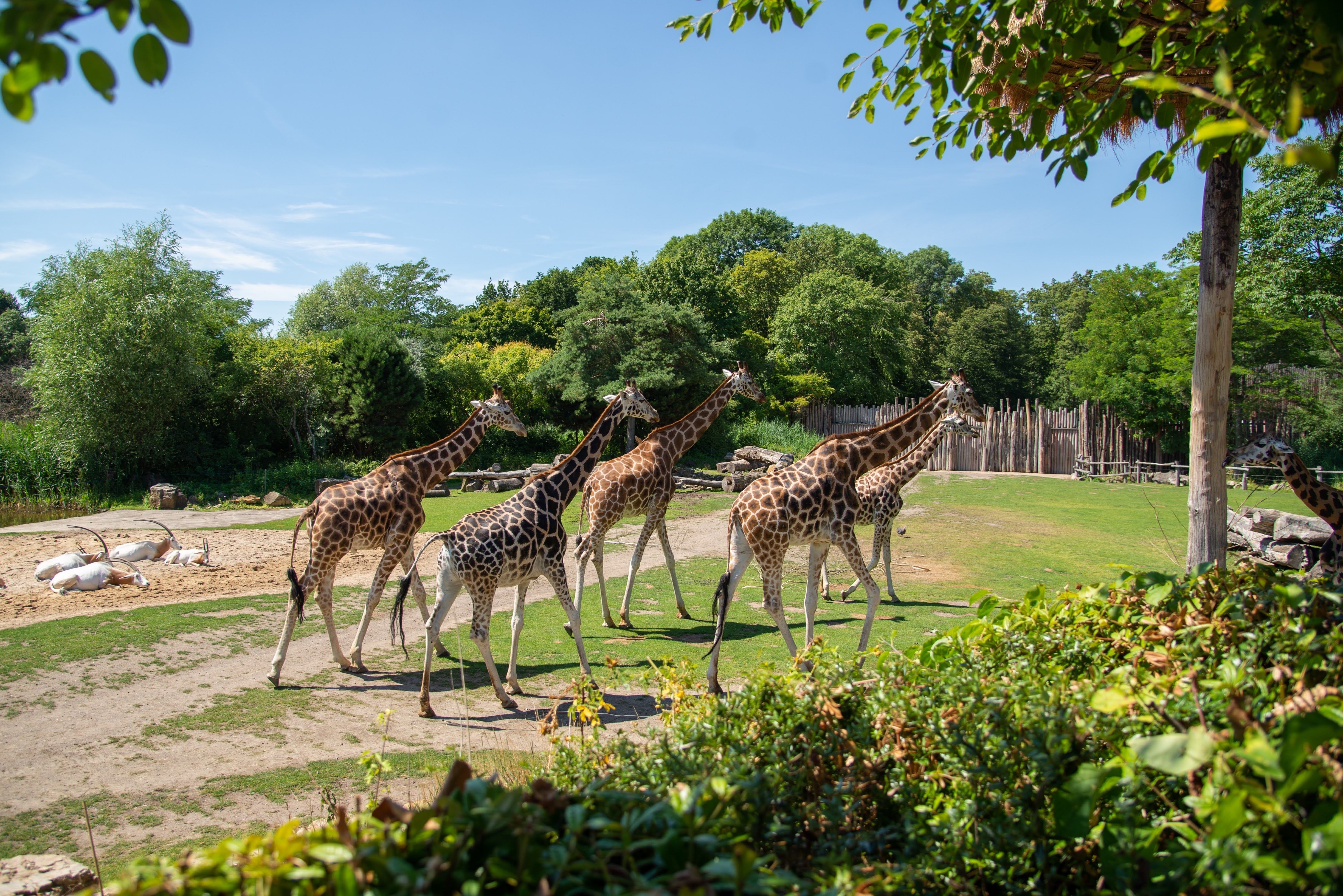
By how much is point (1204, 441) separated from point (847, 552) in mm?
2910

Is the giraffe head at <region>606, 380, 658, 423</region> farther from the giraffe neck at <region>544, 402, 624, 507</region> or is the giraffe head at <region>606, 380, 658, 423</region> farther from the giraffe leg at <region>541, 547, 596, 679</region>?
the giraffe leg at <region>541, 547, 596, 679</region>

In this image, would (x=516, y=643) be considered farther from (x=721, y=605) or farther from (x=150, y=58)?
(x=150, y=58)

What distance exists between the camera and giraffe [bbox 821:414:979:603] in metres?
9.97

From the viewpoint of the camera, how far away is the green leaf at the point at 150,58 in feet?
6.13

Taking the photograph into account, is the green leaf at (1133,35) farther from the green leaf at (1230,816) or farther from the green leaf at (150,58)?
the green leaf at (150,58)

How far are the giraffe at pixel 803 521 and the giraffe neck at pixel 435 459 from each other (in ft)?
12.0

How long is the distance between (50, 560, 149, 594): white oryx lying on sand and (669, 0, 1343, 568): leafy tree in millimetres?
10655

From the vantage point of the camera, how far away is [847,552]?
21.9 feet

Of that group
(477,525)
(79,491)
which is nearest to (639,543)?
(477,525)

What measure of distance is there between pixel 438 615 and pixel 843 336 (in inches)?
1361

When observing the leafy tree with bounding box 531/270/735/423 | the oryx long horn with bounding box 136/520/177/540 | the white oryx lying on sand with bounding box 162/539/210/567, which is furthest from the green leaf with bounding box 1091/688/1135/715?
the leafy tree with bounding box 531/270/735/423

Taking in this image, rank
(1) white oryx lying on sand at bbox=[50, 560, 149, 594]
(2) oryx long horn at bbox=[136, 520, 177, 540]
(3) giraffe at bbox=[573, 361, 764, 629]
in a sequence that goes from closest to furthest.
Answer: (3) giraffe at bbox=[573, 361, 764, 629], (1) white oryx lying on sand at bbox=[50, 560, 149, 594], (2) oryx long horn at bbox=[136, 520, 177, 540]

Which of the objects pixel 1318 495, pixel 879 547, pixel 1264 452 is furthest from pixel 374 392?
pixel 1318 495

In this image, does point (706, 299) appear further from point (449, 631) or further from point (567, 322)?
point (449, 631)
